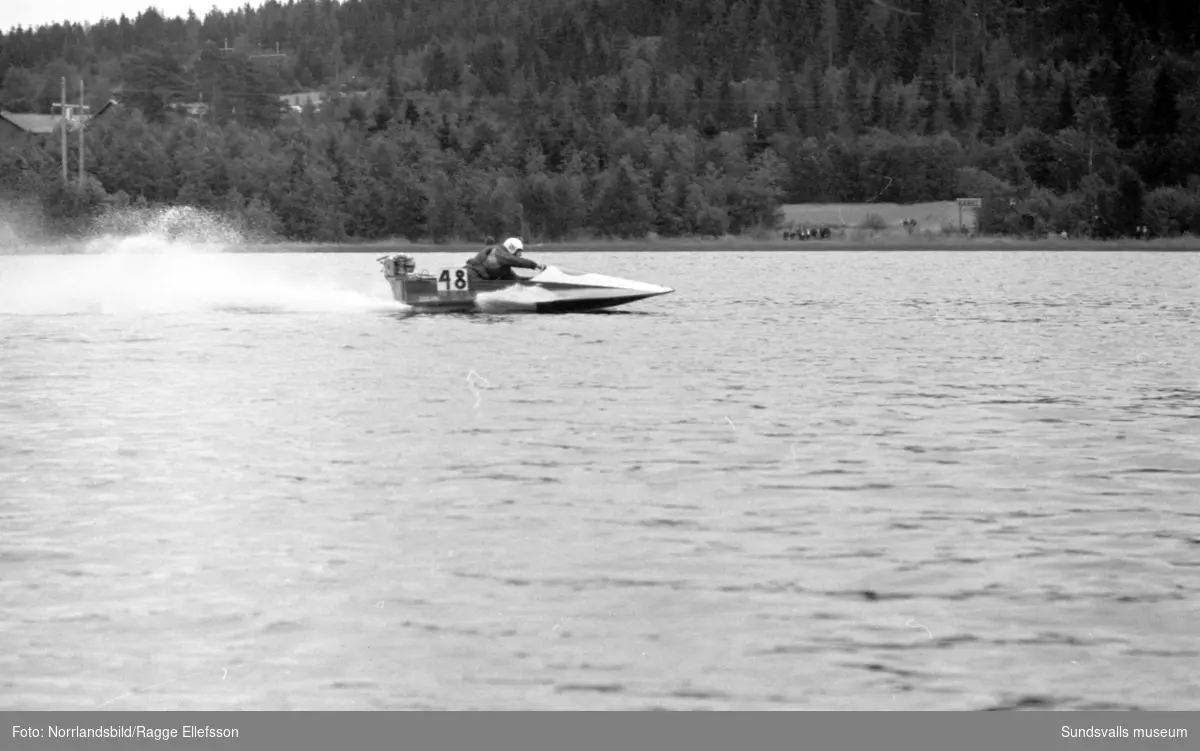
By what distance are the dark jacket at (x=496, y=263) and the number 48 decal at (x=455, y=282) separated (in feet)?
1.02

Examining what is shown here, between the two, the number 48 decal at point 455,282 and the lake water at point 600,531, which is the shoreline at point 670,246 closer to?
the number 48 decal at point 455,282

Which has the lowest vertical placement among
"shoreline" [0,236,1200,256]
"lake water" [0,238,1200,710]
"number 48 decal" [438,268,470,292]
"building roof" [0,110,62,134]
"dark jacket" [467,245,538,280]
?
"shoreline" [0,236,1200,256]

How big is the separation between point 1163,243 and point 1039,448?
358 ft

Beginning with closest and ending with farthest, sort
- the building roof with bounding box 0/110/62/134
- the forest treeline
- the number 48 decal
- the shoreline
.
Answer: the number 48 decal
the shoreline
the forest treeline
the building roof with bounding box 0/110/62/134

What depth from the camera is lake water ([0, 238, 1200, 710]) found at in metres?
11.7

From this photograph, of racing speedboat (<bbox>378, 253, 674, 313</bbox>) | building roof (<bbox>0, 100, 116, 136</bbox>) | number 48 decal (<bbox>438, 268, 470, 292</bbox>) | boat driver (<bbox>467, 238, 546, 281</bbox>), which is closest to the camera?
boat driver (<bbox>467, 238, 546, 281</bbox>)

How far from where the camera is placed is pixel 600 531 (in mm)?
16297

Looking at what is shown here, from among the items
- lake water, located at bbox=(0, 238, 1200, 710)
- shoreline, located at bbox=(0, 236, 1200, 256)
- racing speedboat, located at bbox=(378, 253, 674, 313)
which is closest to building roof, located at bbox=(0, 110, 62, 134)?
shoreline, located at bbox=(0, 236, 1200, 256)

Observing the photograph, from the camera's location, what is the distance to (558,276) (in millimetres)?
46125

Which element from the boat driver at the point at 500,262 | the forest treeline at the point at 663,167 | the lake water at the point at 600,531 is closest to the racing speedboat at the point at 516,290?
the boat driver at the point at 500,262

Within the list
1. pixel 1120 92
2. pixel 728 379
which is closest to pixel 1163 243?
pixel 1120 92

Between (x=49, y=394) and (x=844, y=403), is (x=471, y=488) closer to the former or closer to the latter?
(x=844, y=403)

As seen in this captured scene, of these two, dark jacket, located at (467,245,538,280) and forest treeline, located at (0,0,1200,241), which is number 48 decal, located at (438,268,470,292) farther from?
forest treeline, located at (0,0,1200,241)

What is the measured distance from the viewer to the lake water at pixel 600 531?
11.7 meters
